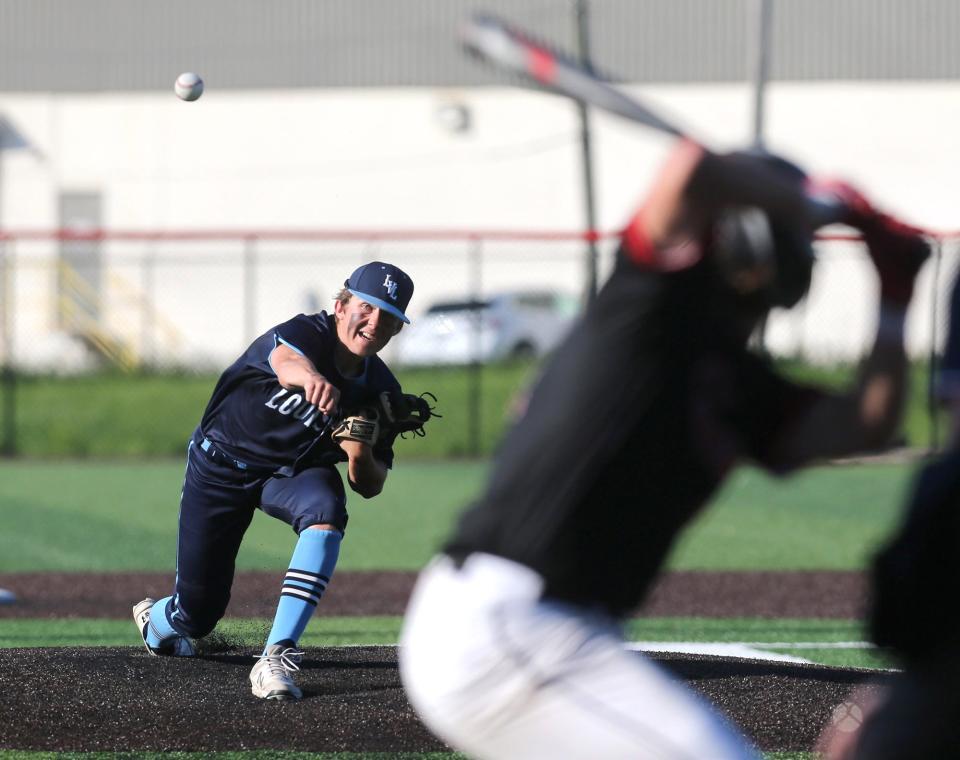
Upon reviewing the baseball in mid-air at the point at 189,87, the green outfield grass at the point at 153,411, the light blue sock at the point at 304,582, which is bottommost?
the green outfield grass at the point at 153,411

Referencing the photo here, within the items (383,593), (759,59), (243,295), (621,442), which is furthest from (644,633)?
(243,295)

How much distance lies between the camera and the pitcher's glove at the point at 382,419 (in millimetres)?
5805

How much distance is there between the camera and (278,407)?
19.7 ft

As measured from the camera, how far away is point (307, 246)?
91.6 feet

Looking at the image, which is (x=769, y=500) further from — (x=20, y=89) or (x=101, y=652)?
(x=20, y=89)

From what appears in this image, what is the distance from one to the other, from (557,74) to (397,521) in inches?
383

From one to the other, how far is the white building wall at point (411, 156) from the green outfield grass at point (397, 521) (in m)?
13.9

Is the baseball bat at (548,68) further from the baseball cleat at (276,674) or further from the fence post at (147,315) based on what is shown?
the fence post at (147,315)

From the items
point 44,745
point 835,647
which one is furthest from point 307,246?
point 44,745

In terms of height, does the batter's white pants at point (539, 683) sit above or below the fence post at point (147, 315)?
above

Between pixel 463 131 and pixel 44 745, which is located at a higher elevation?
pixel 463 131

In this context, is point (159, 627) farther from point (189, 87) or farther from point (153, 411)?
point (153, 411)

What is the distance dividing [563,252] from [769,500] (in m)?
14.9

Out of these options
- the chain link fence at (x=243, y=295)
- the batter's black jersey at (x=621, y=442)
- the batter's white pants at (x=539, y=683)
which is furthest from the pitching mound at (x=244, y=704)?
the chain link fence at (x=243, y=295)
